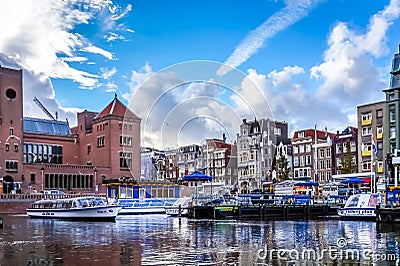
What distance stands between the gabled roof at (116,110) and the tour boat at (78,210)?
35667 millimetres

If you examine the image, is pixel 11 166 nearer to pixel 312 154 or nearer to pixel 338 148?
pixel 312 154

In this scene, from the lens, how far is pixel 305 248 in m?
23.5

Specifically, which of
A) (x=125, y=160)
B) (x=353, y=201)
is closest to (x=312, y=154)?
(x=125, y=160)

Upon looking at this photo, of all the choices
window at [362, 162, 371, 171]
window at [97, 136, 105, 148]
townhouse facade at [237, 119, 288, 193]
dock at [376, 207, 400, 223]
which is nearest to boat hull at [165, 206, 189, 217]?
dock at [376, 207, 400, 223]

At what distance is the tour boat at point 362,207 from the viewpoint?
50.6 m

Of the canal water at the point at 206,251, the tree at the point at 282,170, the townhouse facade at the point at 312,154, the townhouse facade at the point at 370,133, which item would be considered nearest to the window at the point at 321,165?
the townhouse facade at the point at 312,154

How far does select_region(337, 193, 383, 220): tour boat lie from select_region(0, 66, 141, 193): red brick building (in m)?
51.6

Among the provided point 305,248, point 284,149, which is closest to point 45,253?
point 305,248

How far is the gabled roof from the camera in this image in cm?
9819

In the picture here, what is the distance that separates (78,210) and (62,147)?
156 ft

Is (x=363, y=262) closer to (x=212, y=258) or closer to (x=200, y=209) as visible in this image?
(x=212, y=258)

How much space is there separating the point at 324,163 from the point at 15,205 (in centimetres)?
5797

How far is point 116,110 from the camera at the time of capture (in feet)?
324

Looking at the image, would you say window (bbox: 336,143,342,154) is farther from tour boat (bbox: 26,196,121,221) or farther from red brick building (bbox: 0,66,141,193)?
tour boat (bbox: 26,196,121,221)
